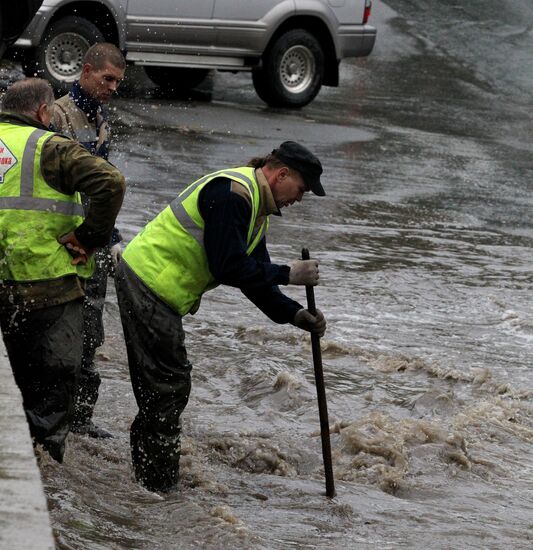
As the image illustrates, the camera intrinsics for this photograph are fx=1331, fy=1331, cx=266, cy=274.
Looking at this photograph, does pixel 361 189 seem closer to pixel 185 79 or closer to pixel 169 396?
pixel 185 79

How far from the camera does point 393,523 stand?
5750mm

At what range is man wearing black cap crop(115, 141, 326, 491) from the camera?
17.7ft

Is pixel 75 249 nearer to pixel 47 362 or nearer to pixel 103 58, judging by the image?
pixel 47 362

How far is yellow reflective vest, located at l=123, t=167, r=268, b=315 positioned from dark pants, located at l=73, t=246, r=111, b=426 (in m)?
0.73

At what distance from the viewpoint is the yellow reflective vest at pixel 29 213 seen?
5320 mm

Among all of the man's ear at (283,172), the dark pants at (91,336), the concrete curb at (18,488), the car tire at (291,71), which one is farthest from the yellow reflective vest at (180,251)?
the car tire at (291,71)

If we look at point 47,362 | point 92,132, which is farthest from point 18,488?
point 92,132

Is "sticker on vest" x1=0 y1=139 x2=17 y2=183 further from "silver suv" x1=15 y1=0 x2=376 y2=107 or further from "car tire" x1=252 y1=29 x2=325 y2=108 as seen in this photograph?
"car tire" x1=252 y1=29 x2=325 y2=108

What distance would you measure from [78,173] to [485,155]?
36.4ft

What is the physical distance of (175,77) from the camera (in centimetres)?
1791

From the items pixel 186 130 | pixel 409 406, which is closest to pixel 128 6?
pixel 186 130

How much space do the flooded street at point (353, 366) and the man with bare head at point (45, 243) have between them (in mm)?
355

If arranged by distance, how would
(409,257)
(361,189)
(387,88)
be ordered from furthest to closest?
(387,88)
(361,189)
(409,257)

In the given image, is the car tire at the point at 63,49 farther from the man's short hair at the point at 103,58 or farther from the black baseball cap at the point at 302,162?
the black baseball cap at the point at 302,162
